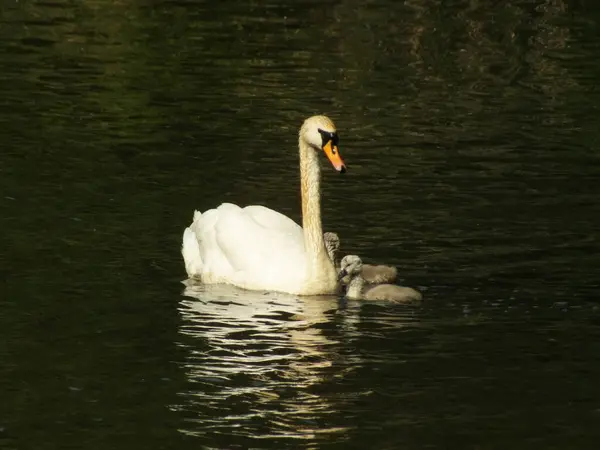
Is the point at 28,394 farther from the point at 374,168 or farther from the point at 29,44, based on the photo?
the point at 29,44

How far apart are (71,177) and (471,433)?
10095 mm

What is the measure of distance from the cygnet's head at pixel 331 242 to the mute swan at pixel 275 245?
269 millimetres

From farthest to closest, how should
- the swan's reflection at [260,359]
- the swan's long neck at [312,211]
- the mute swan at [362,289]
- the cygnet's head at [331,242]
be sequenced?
the cygnet's head at [331,242] → the swan's long neck at [312,211] → the mute swan at [362,289] → the swan's reflection at [260,359]

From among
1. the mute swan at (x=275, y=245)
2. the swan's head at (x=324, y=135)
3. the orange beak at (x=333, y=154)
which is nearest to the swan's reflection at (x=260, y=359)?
the mute swan at (x=275, y=245)

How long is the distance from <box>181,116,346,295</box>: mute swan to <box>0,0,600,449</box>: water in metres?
0.27

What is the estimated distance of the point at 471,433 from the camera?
14.3 metres

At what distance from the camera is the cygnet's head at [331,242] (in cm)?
1902

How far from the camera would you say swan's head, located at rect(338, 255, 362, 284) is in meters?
18.3

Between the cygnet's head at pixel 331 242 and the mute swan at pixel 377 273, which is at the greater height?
the cygnet's head at pixel 331 242

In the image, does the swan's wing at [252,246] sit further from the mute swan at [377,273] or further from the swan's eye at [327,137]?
the swan's eye at [327,137]

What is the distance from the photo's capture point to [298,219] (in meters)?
22.2

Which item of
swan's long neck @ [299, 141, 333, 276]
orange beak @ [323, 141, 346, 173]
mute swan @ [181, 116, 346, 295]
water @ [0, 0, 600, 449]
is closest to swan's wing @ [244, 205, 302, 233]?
mute swan @ [181, 116, 346, 295]

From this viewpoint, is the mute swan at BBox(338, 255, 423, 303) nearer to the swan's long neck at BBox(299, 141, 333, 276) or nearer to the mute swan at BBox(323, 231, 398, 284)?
the mute swan at BBox(323, 231, 398, 284)

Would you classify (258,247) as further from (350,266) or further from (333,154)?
(333,154)
